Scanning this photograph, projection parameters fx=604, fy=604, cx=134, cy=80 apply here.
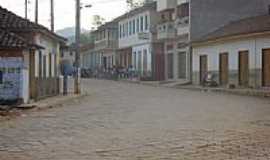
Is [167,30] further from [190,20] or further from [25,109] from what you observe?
[25,109]

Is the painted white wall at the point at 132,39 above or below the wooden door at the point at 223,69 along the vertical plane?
above

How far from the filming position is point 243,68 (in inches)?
1442

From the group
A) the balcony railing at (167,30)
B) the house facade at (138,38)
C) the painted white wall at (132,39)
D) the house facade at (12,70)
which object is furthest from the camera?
the painted white wall at (132,39)

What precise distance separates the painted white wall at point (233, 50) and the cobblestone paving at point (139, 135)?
1418cm

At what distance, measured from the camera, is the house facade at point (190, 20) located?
44656 millimetres

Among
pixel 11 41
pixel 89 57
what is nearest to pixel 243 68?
pixel 11 41

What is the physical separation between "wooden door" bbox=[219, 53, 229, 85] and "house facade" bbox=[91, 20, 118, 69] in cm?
2950

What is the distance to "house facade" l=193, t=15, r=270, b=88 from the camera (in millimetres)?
34188

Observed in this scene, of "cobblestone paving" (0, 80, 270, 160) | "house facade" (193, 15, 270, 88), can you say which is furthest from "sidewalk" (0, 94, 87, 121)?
"house facade" (193, 15, 270, 88)

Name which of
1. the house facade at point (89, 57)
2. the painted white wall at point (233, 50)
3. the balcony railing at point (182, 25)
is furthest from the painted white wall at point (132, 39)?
the house facade at point (89, 57)

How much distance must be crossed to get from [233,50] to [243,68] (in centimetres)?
146

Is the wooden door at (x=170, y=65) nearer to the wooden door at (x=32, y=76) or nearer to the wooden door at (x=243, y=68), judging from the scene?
the wooden door at (x=243, y=68)

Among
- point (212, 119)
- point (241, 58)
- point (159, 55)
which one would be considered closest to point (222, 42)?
point (241, 58)

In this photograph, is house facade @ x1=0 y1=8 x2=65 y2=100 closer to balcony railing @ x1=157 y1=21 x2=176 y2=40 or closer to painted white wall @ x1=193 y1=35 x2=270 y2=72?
painted white wall @ x1=193 y1=35 x2=270 y2=72
